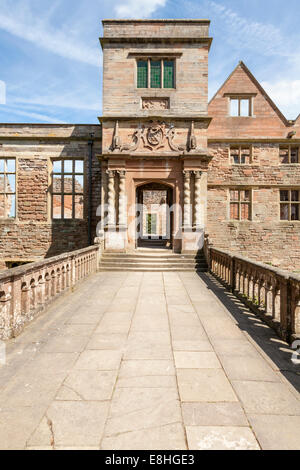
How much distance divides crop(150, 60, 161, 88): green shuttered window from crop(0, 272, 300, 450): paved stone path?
11439mm

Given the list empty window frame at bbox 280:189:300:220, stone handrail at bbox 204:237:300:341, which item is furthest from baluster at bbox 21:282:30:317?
empty window frame at bbox 280:189:300:220

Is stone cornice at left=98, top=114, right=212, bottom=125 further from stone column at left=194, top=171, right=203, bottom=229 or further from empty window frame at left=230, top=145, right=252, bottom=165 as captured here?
empty window frame at left=230, top=145, right=252, bottom=165

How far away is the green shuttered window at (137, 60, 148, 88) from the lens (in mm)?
12867

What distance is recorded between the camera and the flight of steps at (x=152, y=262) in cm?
1105

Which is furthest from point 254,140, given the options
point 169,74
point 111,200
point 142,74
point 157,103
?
point 111,200

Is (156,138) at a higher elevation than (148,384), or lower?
higher

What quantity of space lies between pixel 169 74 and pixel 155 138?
3.24 metres

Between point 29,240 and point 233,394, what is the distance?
13.8 meters

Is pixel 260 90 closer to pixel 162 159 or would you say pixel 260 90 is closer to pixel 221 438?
pixel 162 159

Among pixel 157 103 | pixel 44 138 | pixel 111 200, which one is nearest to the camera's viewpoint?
pixel 111 200

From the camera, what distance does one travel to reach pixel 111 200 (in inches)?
490
